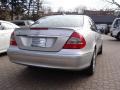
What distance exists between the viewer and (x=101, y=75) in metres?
5.44

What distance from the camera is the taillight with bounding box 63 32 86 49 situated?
4336mm

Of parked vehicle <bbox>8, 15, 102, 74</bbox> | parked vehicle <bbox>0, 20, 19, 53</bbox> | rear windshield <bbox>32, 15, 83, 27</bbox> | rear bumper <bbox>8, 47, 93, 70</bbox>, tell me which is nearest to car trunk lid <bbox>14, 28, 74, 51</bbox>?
parked vehicle <bbox>8, 15, 102, 74</bbox>

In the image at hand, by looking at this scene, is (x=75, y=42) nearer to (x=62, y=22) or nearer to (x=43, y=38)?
(x=43, y=38)

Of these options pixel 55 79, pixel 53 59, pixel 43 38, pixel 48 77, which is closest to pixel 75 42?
pixel 53 59

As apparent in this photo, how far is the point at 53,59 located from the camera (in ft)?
14.1

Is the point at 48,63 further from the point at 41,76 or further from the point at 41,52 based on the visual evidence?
the point at 41,76

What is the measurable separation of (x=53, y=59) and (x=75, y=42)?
56cm

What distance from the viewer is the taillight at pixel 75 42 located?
4.34 m

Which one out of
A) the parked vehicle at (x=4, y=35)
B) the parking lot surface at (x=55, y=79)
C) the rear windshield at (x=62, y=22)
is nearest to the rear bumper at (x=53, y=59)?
the parking lot surface at (x=55, y=79)

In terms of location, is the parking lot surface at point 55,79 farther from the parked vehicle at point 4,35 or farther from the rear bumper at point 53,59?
the parked vehicle at point 4,35

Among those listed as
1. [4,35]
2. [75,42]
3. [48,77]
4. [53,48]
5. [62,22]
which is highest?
[62,22]

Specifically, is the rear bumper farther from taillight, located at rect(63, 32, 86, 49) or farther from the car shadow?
the car shadow

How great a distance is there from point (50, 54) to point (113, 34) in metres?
12.8

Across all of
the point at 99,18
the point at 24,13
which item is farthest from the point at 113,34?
the point at 99,18
